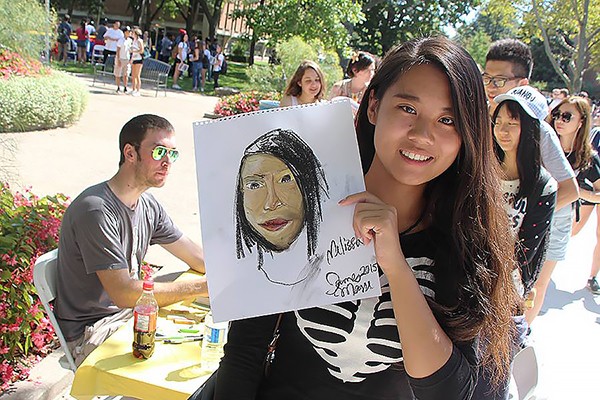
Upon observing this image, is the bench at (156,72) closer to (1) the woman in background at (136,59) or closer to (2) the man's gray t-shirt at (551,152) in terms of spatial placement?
(1) the woman in background at (136,59)

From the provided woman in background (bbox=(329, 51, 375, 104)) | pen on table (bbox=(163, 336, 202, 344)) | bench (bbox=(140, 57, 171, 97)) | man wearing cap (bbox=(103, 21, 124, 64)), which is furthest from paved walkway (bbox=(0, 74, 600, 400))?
man wearing cap (bbox=(103, 21, 124, 64))

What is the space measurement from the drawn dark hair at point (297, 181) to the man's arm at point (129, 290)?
157 cm

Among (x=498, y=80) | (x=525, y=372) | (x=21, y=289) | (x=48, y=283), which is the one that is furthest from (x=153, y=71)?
(x=525, y=372)

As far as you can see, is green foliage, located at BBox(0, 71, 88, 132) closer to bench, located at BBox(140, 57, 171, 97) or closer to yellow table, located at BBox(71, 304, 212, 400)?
bench, located at BBox(140, 57, 171, 97)

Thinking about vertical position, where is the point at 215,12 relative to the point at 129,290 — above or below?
above

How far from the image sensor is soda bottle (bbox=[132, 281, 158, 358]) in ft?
7.39

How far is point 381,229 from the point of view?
4.19ft

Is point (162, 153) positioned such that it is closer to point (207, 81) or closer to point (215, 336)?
point (215, 336)

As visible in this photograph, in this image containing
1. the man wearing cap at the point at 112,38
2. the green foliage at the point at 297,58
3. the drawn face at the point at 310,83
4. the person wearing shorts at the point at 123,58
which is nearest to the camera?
the drawn face at the point at 310,83

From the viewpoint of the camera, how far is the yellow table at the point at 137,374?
7.09 ft

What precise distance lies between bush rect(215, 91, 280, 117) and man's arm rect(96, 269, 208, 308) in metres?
11.6

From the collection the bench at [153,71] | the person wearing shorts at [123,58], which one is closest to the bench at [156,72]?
the bench at [153,71]

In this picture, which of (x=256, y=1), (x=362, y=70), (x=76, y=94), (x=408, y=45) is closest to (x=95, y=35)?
(x=256, y=1)

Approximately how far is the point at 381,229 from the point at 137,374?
136 cm
